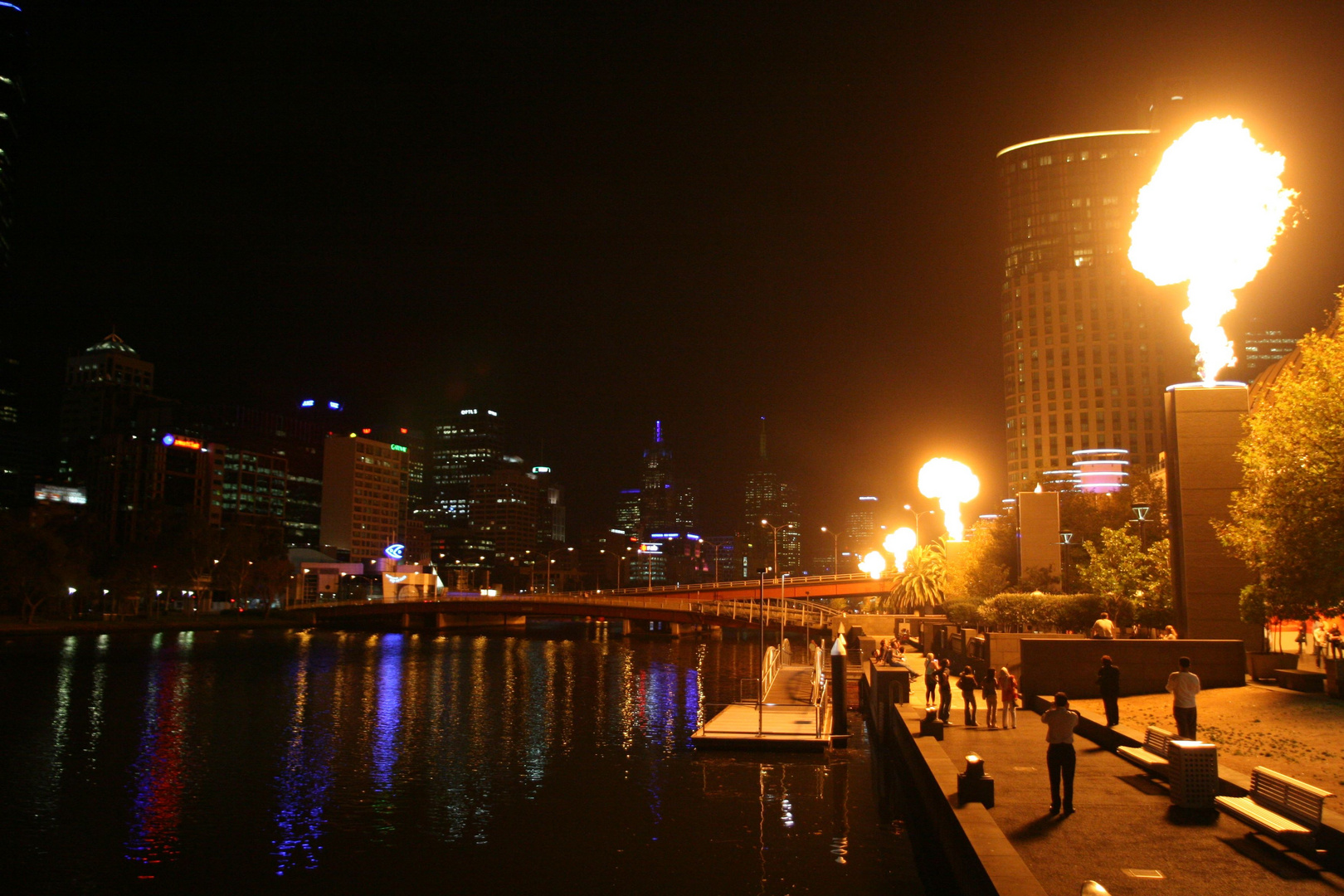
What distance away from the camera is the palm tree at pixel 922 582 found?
68.1 meters

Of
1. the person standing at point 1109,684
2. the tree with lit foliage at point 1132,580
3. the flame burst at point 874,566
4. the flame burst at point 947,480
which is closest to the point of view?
the person standing at point 1109,684

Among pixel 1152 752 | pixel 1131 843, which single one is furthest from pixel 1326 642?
pixel 1131 843

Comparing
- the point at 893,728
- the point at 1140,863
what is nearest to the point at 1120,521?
the point at 893,728

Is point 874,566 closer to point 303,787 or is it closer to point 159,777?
point 303,787

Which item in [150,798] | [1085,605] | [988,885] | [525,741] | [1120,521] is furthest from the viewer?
[1120,521]

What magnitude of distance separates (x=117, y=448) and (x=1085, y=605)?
195 metres

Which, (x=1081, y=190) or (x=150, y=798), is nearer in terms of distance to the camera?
(x=150, y=798)

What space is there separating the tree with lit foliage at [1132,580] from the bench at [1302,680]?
31.2 feet

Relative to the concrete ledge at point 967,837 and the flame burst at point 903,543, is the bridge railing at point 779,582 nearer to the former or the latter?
the flame burst at point 903,543

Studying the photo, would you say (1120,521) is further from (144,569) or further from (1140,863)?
(144,569)

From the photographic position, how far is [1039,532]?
2100 inches

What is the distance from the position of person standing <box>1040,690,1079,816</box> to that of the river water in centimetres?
444

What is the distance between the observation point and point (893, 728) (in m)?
32.4

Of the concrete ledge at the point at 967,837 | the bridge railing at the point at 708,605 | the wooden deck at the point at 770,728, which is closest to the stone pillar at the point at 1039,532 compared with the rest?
the wooden deck at the point at 770,728
